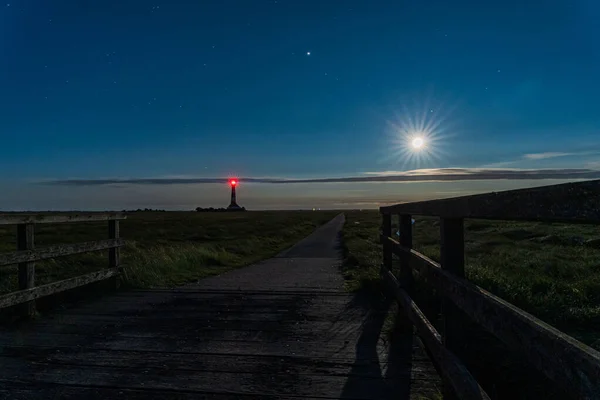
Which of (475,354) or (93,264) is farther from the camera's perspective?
(93,264)

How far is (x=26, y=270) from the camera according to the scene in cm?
590

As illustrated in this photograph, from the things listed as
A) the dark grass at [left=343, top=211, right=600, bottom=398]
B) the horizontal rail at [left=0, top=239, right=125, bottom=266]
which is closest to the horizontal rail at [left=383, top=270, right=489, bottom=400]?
the dark grass at [left=343, top=211, right=600, bottom=398]

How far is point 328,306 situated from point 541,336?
5042mm

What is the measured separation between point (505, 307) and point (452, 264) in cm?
99

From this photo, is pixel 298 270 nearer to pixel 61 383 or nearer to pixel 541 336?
pixel 61 383

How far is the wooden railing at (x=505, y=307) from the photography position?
5.10 feet

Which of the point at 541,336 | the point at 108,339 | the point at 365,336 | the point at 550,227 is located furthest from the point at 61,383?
the point at 550,227

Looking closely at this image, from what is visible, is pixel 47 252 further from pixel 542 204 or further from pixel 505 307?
pixel 542 204

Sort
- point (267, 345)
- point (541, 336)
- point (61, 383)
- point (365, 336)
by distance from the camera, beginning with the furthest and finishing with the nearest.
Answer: point (365, 336) → point (267, 345) → point (61, 383) → point (541, 336)

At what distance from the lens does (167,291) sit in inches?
318

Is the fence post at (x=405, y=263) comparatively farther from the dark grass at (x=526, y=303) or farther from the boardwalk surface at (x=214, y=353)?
the dark grass at (x=526, y=303)

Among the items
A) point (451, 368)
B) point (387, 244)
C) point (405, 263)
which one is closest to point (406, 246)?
point (405, 263)

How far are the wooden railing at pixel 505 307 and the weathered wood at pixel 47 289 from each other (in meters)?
4.75

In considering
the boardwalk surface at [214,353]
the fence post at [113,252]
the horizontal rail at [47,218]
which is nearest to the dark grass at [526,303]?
the boardwalk surface at [214,353]
